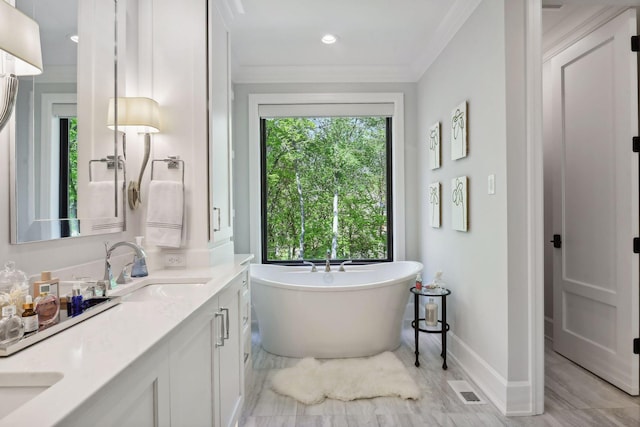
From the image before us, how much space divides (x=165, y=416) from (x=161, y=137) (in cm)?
162

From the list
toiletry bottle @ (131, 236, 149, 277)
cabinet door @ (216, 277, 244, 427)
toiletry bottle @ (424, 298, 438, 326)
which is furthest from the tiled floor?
toiletry bottle @ (131, 236, 149, 277)

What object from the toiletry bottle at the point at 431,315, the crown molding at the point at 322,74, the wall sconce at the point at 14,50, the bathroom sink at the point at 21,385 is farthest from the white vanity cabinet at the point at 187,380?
the crown molding at the point at 322,74

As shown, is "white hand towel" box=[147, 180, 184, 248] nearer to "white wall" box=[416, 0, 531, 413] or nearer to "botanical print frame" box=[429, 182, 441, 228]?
"white wall" box=[416, 0, 531, 413]

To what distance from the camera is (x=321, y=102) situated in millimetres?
3895

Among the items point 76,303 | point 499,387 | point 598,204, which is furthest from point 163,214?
point 598,204

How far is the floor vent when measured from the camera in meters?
2.27

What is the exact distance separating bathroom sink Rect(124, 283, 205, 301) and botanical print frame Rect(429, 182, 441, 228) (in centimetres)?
223

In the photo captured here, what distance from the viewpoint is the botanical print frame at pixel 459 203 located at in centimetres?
270

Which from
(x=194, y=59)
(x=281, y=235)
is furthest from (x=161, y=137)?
(x=281, y=235)

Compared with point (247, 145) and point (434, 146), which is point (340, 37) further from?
point (247, 145)

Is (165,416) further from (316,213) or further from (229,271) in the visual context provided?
(316,213)

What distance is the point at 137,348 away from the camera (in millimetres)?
842

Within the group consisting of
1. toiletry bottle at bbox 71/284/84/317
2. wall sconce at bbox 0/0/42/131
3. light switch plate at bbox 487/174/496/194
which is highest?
wall sconce at bbox 0/0/42/131

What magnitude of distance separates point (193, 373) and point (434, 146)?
9.29ft
